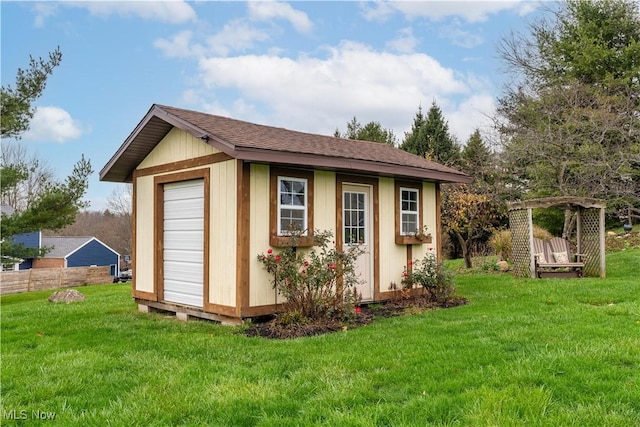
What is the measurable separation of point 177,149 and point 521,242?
27.9ft

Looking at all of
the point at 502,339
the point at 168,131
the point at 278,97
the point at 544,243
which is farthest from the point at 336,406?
the point at 278,97

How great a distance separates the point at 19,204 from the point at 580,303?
28.5 m

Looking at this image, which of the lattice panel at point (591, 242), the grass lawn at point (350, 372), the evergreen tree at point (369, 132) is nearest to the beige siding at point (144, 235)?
the grass lawn at point (350, 372)

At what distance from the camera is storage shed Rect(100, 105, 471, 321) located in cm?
654

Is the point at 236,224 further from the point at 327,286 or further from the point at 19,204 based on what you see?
the point at 19,204

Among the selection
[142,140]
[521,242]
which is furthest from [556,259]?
[142,140]

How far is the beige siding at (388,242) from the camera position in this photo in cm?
829

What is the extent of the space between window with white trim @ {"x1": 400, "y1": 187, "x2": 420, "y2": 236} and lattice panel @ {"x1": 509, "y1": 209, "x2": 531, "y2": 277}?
147 inches

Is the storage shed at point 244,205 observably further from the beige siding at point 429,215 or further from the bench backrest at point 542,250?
the bench backrest at point 542,250

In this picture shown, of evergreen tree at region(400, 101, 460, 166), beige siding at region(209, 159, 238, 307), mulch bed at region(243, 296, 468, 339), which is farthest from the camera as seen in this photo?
evergreen tree at region(400, 101, 460, 166)

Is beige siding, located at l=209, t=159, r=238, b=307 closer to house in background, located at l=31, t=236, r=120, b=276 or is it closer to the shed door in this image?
the shed door

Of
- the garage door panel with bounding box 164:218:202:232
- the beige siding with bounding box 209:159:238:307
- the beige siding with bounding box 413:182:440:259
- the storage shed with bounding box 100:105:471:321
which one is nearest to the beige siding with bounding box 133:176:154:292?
the storage shed with bounding box 100:105:471:321

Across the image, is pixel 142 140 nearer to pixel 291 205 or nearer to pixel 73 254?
pixel 291 205

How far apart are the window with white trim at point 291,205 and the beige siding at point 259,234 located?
0.27 m
